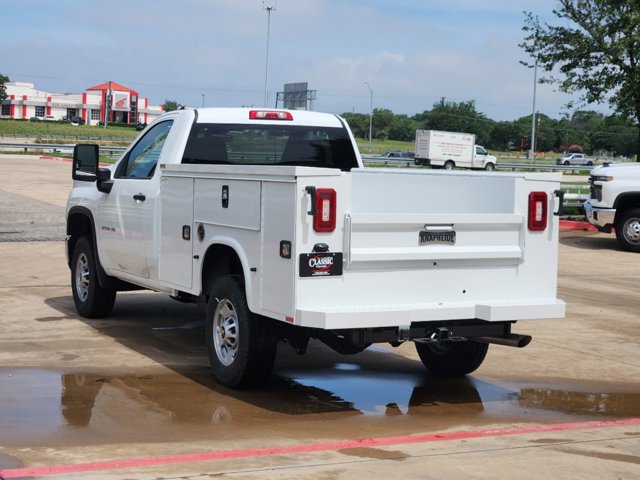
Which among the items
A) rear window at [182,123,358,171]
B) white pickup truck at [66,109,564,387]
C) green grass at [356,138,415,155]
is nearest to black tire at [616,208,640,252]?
rear window at [182,123,358,171]

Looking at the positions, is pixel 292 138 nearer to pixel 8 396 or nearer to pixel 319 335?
pixel 319 335

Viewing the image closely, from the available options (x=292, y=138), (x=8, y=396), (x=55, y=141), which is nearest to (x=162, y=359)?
(x=8, y=396)

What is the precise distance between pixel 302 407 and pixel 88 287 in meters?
4.11

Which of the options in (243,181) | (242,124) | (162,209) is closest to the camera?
(243,181)

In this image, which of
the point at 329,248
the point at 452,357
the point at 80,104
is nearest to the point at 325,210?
the point at 329,248

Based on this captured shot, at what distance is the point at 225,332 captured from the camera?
26.6ft

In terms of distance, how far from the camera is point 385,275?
7.43 meters

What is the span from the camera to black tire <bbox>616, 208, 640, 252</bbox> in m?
20.0

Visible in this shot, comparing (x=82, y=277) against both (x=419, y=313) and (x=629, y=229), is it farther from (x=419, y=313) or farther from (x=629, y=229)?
(x=629, y=229)

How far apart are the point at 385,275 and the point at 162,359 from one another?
273 cm

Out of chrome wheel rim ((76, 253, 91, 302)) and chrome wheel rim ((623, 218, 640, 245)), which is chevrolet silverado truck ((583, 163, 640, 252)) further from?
chrome wheel rim ((76, 253, 91, 302))

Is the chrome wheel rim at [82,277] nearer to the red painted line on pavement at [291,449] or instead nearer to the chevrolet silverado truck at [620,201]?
the red painted line on pavement at [291,449]

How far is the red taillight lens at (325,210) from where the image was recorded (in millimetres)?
7051

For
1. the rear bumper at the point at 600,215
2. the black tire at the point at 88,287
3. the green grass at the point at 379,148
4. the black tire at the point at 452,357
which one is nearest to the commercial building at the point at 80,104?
the green grass at the point at 379,148
